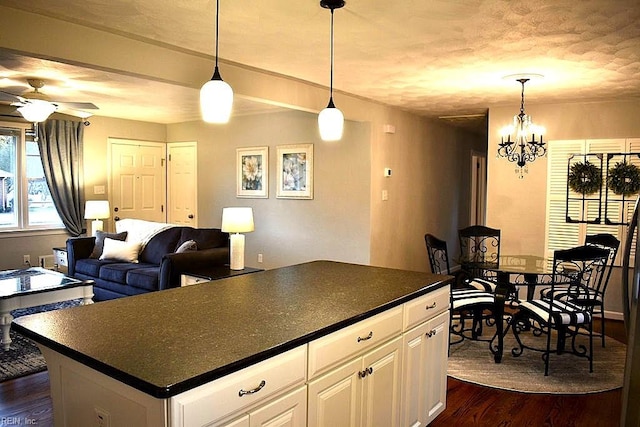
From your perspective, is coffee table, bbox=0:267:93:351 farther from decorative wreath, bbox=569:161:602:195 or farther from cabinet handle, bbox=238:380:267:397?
decorative wreath, bbox=569:161:602:195

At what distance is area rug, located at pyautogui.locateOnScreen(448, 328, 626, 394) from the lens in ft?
11.4

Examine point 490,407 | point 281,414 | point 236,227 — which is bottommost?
point 490,407

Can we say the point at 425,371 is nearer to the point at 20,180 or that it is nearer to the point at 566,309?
the point at 566,309

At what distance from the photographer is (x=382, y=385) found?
219 cm

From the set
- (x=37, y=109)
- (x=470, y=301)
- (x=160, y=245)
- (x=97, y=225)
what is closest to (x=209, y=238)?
(x=160, y=245)

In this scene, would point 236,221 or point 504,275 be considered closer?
point 504,275

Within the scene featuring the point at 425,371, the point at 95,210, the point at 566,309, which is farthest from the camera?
the point at 95,210

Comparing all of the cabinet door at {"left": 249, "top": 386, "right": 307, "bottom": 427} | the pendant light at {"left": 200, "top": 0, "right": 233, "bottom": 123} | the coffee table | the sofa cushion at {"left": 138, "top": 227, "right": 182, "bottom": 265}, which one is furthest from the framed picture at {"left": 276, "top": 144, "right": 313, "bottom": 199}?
the cabinet door at {"left": 249, "top": 386, "right": 307, "bottom": 427}

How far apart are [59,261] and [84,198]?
1148mm

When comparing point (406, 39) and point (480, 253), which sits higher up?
point (406, 39)

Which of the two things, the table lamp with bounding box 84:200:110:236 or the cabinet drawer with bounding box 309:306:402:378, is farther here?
the table lamp with bounding box 84:200:110:236

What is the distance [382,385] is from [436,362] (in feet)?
2.05

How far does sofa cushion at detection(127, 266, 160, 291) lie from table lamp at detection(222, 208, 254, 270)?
36.1 inches

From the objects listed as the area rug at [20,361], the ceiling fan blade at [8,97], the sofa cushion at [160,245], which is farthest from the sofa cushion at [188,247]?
the ceiling fan blade at [8,97]
